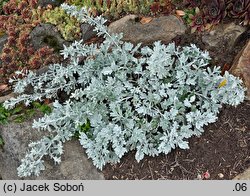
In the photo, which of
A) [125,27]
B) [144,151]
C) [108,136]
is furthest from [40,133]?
[125,27]

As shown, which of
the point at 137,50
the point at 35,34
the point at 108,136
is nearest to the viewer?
the point at 108,136

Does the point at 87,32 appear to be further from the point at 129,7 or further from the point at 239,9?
the point at 239,9

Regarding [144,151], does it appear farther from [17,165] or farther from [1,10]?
[1,10]

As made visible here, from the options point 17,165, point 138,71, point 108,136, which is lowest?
point 17,165

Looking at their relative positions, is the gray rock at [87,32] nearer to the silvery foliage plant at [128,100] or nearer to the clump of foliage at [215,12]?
the silvery foliage plant at [128,100]

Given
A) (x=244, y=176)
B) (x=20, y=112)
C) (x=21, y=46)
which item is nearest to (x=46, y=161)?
(x=20, y=112)

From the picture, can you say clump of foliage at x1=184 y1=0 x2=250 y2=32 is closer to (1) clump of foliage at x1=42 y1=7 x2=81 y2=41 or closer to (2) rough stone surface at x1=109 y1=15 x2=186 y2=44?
(2) rough stone surface at x1=109 y1=15 x2=186 y2=44
